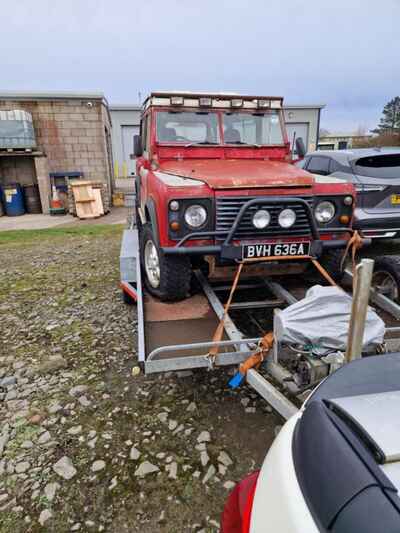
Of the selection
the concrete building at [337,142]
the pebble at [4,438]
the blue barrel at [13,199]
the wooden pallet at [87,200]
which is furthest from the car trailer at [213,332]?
the concrete building at [337,142]

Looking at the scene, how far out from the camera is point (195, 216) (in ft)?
9.60

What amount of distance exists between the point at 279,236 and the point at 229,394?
1.35 meters

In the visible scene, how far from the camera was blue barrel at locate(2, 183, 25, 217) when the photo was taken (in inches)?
474

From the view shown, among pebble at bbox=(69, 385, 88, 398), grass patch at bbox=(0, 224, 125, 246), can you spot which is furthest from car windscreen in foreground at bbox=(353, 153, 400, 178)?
grass patch at bbox=(0, 224, 125, 246)

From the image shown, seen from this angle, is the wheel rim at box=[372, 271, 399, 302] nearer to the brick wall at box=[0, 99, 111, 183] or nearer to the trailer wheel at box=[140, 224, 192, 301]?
the trailer wheel at box=[140, 224, 192, 301]

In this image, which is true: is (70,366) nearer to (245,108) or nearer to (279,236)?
(279,236)

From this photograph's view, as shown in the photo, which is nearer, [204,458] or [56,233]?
[204,458]

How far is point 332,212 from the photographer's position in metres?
3.21

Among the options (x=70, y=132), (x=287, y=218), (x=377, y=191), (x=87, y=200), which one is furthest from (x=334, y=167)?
(x=70, y=132)

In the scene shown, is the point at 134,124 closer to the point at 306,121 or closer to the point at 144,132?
the point at 306,121

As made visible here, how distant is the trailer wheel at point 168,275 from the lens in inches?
122

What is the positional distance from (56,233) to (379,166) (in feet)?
25.0

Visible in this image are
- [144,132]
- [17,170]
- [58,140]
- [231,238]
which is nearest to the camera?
[231,238]

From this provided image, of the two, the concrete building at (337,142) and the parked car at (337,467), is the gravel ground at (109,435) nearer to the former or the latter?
the parked car at (337,467)
